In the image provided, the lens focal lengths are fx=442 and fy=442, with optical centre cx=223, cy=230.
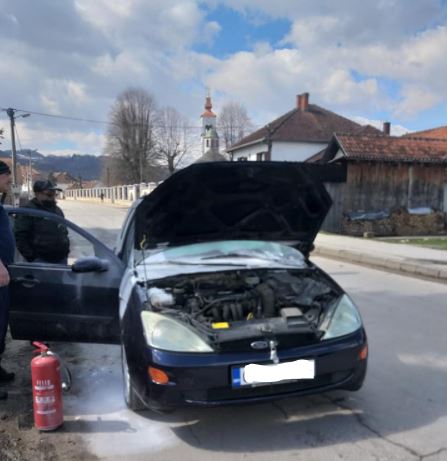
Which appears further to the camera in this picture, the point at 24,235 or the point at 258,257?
the point at 24,235

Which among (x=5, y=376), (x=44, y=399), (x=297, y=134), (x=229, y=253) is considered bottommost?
(x=5, y=376)

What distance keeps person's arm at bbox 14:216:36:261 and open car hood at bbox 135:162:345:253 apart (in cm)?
137

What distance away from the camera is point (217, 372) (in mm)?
2666

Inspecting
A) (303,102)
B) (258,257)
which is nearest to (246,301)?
(258,257)

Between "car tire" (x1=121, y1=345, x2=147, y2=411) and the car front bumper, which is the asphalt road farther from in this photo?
the car front bumper

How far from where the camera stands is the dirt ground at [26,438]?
2744 millimetres

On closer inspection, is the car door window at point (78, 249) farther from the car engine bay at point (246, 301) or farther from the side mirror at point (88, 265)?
the car engine bay at point (246, 301)

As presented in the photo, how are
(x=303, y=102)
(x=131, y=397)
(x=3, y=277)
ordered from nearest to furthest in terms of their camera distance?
(x=131, y=397)
(x=3, y=277)
(x=303, y=102)

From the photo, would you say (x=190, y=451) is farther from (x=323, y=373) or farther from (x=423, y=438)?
(x=423, y=438)

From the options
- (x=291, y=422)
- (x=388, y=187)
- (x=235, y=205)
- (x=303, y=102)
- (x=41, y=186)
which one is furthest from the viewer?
(x=303, y=102)

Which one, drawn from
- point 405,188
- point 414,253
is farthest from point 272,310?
point 405,188

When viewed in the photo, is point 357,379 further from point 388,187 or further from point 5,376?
point 388,187

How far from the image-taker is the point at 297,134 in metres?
30.9

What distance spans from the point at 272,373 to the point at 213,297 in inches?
37.0
